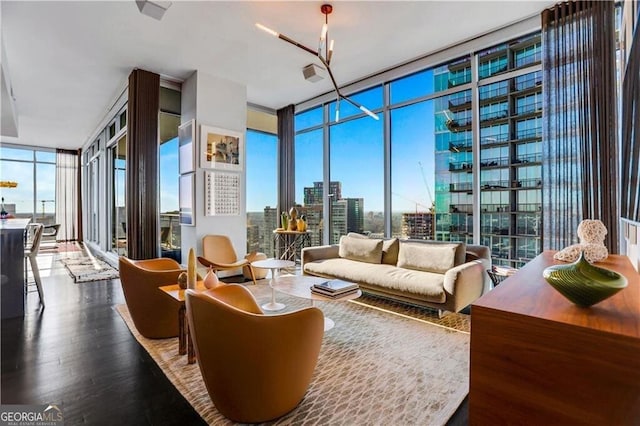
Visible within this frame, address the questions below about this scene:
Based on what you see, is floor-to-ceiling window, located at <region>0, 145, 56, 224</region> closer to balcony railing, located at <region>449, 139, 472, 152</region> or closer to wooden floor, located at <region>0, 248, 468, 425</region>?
wooden floor, located at <region>0, 248, 468, 425</region>

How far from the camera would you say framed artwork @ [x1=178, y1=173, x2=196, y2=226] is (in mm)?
4805

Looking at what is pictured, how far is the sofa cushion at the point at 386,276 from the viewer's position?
10.5ft

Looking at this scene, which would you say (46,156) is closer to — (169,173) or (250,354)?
(169,173)

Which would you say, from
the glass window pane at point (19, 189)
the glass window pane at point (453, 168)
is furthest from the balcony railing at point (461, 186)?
the glass window pane at point (19, 189)

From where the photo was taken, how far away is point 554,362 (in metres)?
0.96

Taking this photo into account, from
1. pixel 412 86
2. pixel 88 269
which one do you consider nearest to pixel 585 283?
pixel 412 86

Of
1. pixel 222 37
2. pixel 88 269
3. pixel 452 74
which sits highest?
pixel 222 37

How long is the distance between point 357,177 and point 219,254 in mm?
2714

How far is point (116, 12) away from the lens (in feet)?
10.9

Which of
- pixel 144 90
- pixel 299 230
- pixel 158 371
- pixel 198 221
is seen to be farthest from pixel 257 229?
pixel 158 371

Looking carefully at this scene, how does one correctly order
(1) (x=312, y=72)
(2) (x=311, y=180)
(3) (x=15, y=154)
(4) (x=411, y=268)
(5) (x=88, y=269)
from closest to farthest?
(4) (x=411, y=268) → (1) (x=312, y=72) → (5) (x=88, y=269) → (2) (x=311, y=180) → (3) (x=15, y=154)

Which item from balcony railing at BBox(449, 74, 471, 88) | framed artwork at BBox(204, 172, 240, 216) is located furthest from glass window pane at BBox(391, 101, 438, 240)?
framed artwork at BBox(204, 172, 240, 216)

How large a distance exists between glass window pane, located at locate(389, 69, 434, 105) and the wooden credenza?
409cm

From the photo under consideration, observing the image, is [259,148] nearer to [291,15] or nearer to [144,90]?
[144,90]
